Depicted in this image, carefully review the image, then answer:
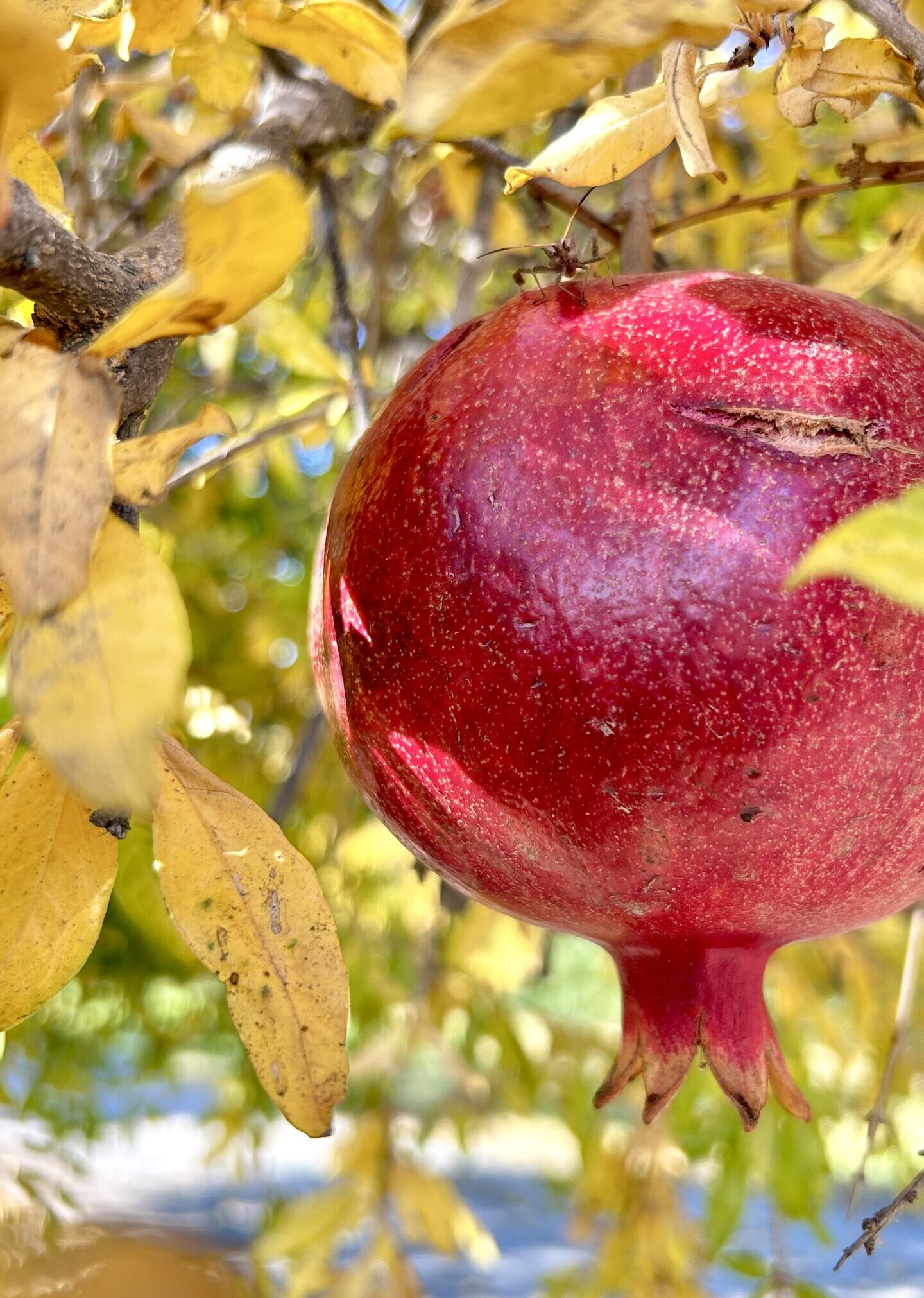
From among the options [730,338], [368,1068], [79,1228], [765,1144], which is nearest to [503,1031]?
[368,1068]

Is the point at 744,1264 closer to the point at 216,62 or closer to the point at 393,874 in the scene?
the point at 393,874

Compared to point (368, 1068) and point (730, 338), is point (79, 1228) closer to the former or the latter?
point (368, 1068)

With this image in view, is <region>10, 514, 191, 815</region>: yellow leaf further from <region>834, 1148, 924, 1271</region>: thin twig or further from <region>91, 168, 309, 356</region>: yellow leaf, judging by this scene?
<region>834, 1148, 924, 1271</region>: thin twig

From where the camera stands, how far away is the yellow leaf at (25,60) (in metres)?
0.25

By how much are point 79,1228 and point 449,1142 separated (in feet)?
8.30

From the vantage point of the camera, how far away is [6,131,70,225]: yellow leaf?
492 millimetres

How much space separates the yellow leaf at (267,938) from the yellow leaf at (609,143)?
226 millimetres

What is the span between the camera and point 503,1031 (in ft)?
4.35

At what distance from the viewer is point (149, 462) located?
1.14ft

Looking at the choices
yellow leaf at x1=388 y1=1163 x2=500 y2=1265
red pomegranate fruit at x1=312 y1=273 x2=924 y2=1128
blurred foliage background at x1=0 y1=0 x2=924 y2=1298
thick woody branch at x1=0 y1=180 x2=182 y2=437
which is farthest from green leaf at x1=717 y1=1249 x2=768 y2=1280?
thick woody branch at x1=0 y1=180 x2=182 y2=437

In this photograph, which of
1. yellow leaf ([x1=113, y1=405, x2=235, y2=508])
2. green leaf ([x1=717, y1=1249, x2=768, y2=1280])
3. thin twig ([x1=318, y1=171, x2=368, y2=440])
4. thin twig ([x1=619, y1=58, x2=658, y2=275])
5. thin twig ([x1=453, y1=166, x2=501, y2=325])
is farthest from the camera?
green leaf ([x1=717, y1=1249, x2=768, y2=1280])

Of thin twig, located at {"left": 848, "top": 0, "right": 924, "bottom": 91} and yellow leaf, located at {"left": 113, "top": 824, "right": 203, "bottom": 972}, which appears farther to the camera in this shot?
yellow leaf, located at {"left": 113, "top": 824, "right": 203, "bottom": 972}

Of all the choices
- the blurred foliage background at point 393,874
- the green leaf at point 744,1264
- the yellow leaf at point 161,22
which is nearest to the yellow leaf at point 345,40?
the yellow leaf at point 161,22

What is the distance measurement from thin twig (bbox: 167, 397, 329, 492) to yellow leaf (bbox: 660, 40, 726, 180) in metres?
0.28
